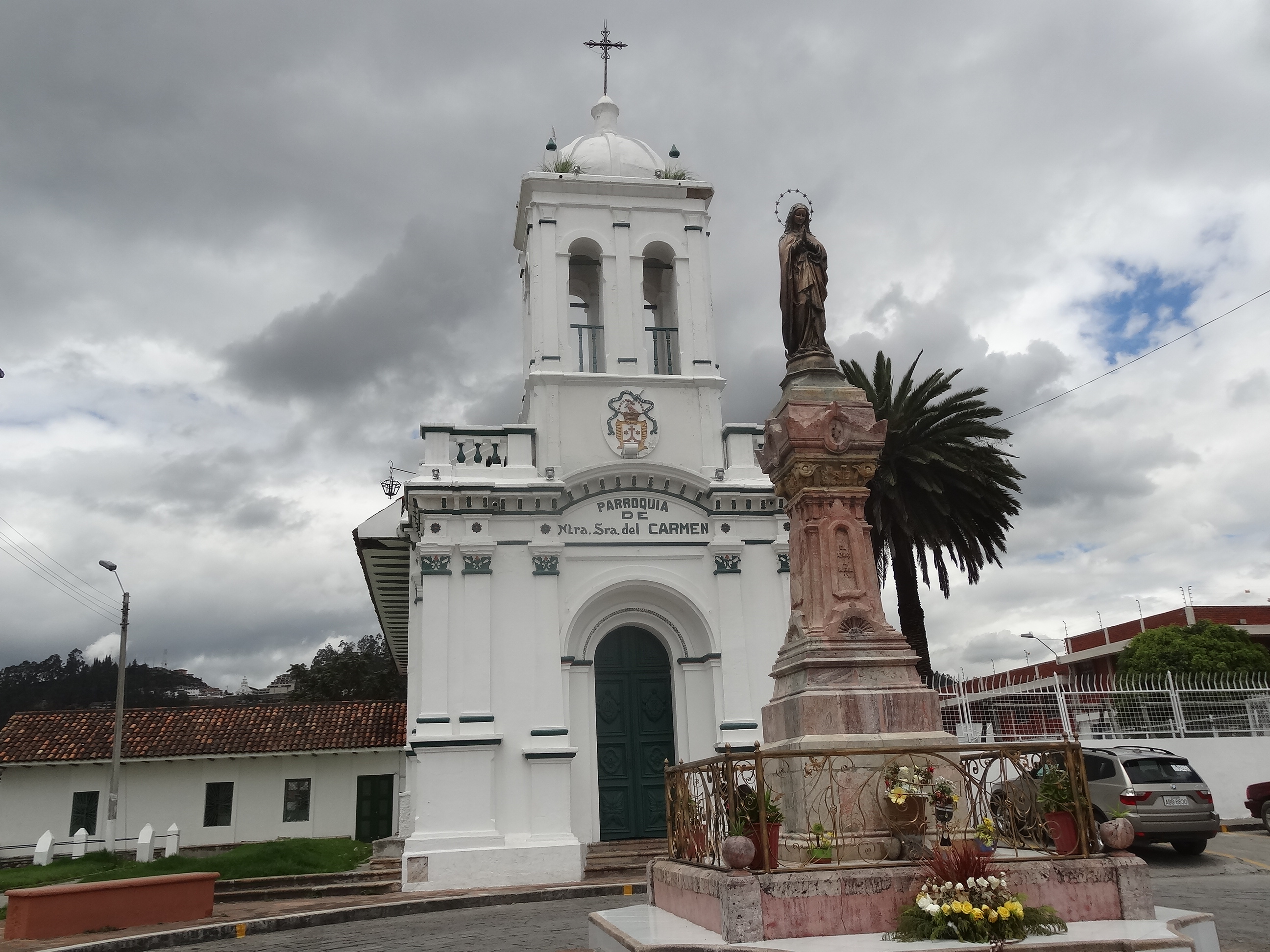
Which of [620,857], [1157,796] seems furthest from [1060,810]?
[620,857]

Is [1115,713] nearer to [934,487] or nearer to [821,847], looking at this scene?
[934,487]

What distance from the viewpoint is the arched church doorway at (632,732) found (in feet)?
55.3

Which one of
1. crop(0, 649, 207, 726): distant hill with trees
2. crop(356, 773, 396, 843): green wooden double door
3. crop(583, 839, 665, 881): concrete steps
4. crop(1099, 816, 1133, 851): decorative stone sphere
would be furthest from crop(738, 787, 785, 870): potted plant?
crop(0, 649, 207, 726): distant hill with trees

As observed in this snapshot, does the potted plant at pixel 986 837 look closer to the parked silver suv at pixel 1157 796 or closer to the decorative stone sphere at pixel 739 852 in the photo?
the decorative stone sphere at pixel 739 852

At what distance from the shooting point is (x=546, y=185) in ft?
63.0

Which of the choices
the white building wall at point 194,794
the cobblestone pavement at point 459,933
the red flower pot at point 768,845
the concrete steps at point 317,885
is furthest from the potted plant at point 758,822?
the white building wall at point 194,794

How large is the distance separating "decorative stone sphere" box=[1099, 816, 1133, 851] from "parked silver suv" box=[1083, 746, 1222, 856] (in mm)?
6601

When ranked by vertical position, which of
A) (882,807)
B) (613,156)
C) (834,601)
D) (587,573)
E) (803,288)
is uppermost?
(613,156)

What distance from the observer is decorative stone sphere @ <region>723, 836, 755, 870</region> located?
7.32 metres

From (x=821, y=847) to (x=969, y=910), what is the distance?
131 cm

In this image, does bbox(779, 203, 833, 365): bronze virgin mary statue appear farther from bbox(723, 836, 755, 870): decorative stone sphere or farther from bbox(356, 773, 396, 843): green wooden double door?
bbox(356, 773, 396, 843): green wooden double door

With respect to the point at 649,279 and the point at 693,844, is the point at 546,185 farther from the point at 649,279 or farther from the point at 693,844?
the point at 693,844

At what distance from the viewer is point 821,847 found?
787 centimetres

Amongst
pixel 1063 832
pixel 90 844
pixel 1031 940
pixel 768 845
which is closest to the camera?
pixel 1031 940
